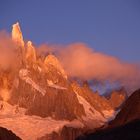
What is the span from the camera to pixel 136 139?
159000 mm

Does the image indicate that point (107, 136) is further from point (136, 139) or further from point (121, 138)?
point (136, 139)

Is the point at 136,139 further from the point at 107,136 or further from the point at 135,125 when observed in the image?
the point at 107,136

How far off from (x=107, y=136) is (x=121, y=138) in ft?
80.5

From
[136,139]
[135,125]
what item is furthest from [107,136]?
[136,139]

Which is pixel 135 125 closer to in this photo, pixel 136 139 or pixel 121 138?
pixel 121 138

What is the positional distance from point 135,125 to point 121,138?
18.1ft

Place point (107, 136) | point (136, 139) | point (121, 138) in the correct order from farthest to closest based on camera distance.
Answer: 1. point (107, 136)
2. point (121, 138)
3. point (136, 139)

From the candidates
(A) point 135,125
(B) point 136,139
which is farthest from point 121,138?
(B) point 136,139

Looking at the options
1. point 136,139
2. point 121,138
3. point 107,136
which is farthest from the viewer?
point 107,136

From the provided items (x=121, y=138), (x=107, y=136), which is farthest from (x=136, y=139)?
(x=107, y=136)

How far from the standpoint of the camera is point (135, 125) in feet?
584

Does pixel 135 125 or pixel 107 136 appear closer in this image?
pixel 135 125

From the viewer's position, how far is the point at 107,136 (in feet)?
655
